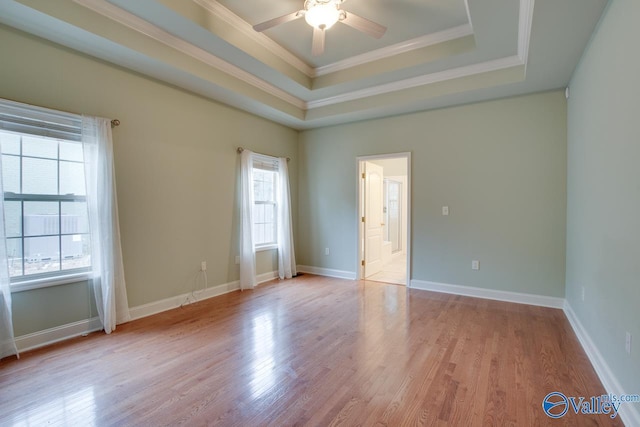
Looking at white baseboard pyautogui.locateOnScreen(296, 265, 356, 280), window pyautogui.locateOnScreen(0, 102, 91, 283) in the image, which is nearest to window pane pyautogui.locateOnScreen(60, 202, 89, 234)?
window pyautogui.locateOnScreen(0, 102, 91, 283)

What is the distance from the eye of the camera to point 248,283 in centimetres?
462

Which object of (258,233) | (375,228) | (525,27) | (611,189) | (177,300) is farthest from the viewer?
(375,228)

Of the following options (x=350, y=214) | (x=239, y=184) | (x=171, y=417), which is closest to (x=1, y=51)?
(x=239, y=184)

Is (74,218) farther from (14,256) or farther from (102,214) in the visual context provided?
(14,256)

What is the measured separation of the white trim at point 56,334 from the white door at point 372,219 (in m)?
3.86

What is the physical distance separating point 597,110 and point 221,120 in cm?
412

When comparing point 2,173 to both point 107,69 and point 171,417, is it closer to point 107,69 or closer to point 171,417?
point 107,69

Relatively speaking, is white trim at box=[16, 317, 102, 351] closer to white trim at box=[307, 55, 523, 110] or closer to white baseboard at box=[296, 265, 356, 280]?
white baseboard at box=[296, 265, 356, 280]

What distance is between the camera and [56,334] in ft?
9.33

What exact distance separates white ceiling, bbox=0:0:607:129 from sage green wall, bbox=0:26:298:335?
21 centimetres

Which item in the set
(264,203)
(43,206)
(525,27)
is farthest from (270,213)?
(525,27)

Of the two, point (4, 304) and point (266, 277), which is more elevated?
point (4, 304)

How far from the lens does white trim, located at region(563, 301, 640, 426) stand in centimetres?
170

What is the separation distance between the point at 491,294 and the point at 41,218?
5.15 metres
